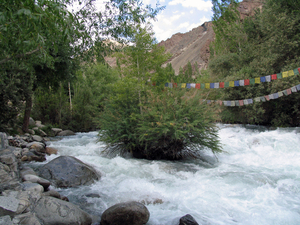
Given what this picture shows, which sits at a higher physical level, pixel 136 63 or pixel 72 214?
pixel 136 63

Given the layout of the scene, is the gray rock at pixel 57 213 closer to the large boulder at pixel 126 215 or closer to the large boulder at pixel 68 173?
the large boulder at pixel 126 215

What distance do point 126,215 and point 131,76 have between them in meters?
6.71

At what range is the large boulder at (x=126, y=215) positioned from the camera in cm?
347

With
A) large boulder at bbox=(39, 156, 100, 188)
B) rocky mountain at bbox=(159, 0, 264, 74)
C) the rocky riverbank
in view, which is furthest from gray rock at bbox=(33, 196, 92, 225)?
rocky mountain at bbox=(159, 0, 264, 74)

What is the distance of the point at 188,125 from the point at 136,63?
4453mm

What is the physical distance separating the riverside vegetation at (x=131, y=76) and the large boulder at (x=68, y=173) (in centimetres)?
211

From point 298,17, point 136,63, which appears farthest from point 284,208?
point 298,17

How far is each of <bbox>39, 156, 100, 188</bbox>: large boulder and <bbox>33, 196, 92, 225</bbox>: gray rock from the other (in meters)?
1.63

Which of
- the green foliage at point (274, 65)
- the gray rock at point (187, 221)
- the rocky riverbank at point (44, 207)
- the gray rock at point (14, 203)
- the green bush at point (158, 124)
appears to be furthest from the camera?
the green foliage at point (274, 65)

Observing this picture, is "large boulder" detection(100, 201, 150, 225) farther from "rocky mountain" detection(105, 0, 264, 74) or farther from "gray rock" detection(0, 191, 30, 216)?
"rocky mountain" detection(105, 0, 264, 74)

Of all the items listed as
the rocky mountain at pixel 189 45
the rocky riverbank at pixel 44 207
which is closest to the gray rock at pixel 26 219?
the rocky riverbank at pixel 44 207

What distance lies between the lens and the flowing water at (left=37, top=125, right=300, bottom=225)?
12.7ft

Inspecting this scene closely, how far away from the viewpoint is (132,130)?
26.1ft

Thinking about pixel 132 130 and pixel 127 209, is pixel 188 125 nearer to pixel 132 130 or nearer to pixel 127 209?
pixel 132 130
